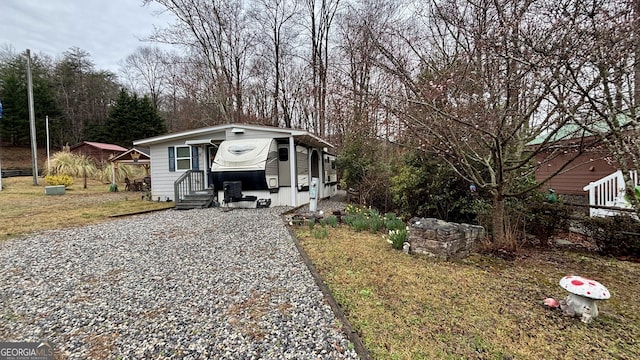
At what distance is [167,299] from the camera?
299cm

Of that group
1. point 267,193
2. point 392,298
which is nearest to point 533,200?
point 392,298

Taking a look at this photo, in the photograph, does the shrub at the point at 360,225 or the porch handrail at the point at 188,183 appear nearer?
the shrub at the point at 360,225

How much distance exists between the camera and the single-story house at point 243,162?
9172 mm

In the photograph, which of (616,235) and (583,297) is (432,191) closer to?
(616,235)

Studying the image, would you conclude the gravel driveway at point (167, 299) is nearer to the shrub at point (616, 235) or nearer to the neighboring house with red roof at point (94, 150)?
the shrub at point (616, 235)

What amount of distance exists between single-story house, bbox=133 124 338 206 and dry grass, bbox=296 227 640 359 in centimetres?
462

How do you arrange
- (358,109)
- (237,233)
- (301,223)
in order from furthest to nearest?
(301,223) < (237,233) < (358,109)

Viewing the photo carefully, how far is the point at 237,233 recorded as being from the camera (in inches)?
238

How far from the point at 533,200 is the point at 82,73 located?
42702mm

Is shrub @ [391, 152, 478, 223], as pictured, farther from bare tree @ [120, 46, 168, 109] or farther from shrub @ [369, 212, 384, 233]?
bare tree @ [120, 46, 168, 109]

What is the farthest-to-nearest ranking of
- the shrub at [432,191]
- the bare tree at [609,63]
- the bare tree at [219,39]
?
1. the bare tree at [219,39]
2. the shrub at [432,191]
3. the bare tree at [609,63]

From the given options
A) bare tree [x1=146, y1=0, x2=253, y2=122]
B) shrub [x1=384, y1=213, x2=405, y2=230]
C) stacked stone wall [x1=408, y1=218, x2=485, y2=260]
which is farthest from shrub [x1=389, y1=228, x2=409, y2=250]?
bare tree [x1=146, y1=0, x2=253, y2=122]

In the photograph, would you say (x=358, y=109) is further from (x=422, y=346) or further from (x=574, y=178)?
(x=574, y=178)

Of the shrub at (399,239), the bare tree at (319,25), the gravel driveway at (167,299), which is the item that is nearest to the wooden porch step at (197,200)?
the gravel driveway at (167,299)
